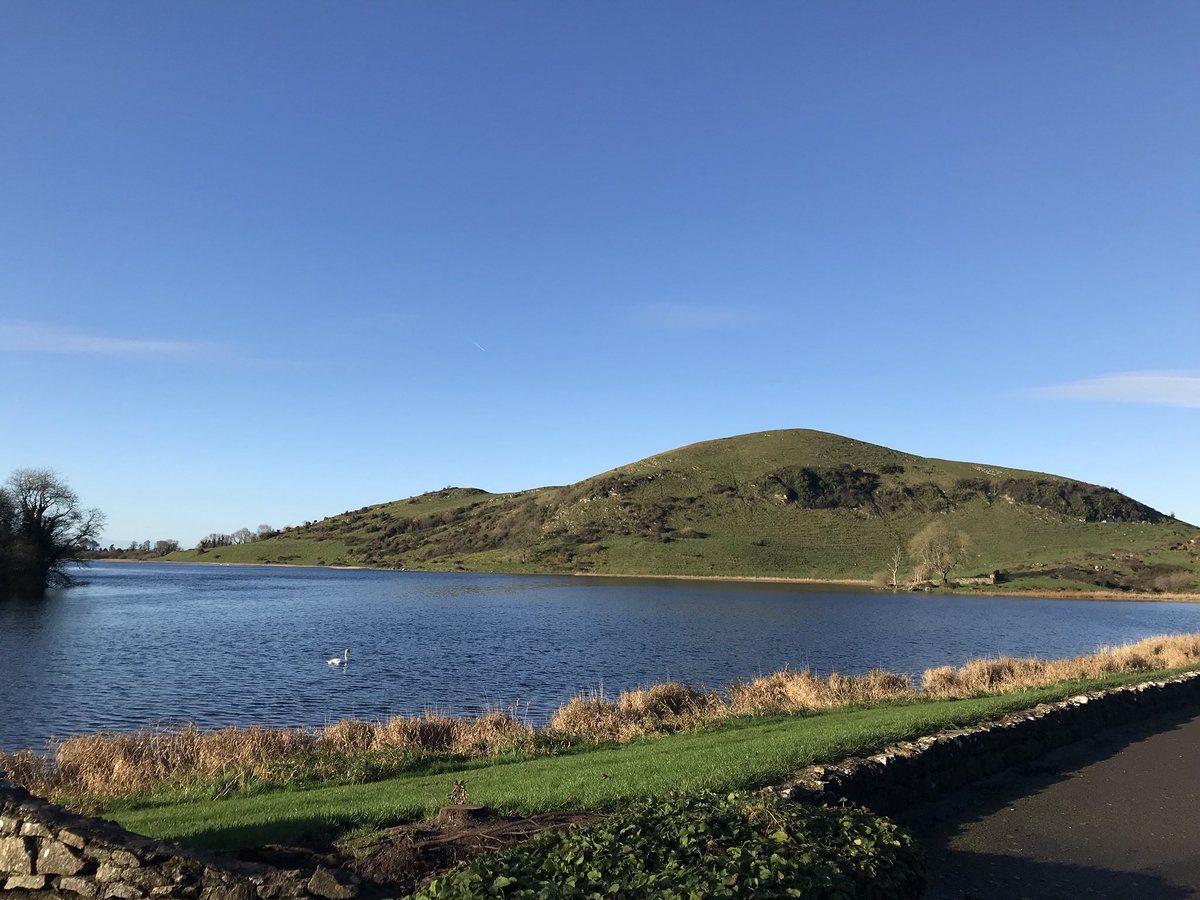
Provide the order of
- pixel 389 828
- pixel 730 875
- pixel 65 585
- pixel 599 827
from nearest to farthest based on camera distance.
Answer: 1. pixel 730 875
2. pixel 599 827
3. pixel 389 828
4. pixel 65 585

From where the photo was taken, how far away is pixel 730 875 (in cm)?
604

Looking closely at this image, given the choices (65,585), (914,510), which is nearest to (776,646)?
(65,585)

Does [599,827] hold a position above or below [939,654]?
above

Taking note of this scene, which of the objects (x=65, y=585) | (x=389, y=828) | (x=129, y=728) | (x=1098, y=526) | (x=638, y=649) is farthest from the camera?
(x=1098, y=526)

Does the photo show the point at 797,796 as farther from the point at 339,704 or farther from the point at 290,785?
the point at 339,704

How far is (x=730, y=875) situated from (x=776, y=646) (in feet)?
132

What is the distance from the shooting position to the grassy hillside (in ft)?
405

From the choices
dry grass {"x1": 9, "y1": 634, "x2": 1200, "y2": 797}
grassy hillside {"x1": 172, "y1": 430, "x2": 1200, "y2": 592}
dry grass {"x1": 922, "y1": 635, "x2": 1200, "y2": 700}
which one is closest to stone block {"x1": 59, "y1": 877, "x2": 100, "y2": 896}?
dry grass {"x1": 9, "y1": 634, "x2": 1200, "y2": 797}

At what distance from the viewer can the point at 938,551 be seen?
115 meters

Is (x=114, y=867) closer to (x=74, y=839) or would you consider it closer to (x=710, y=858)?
(x=74, y=839)

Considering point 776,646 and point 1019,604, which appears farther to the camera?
point 1019,604

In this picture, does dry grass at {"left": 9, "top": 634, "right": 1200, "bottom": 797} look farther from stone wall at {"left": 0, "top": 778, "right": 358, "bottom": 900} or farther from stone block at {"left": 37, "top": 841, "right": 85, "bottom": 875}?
stone block at {"left": 37, "top": 841, "right": 85, "bottom": 875}

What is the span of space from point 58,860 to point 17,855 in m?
0.53

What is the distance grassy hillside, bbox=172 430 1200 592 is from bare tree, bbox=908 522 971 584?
2.85 meters
